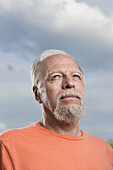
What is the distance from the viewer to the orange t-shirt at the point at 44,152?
116 inches

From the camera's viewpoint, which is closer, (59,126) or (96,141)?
(59,126)

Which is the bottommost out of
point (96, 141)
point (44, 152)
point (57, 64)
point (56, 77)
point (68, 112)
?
point (44, 152)

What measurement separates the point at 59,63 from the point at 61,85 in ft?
1.07

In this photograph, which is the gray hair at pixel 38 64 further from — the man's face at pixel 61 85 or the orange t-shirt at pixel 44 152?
the orange t-shirt at pixel 44 152

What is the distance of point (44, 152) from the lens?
3.01 meters

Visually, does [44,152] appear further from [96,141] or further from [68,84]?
[96,141]

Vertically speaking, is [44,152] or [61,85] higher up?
[61,85]

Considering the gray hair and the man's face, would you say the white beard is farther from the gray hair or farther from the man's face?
the gray hair

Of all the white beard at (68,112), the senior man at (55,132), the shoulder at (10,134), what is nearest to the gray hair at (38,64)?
the senior man at (55,132)

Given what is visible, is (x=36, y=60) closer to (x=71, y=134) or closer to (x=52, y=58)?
(x=52, y=58)

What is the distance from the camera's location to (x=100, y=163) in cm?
337

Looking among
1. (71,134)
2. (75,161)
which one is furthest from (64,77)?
(75,161)

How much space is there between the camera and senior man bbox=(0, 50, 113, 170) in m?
2.97

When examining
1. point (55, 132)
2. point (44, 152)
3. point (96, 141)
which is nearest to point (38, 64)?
point (55, 132)
